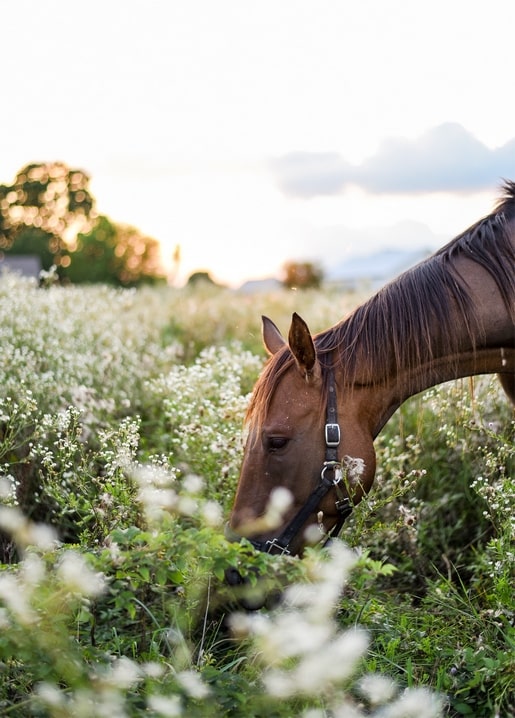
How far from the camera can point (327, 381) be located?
9.95 feet

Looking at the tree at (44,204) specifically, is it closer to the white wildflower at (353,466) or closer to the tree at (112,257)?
the tree at (112,257)

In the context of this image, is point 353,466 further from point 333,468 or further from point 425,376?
point 425,376

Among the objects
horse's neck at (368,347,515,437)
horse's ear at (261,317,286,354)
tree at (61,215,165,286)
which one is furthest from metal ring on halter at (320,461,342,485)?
tree at (61,215,165,286)

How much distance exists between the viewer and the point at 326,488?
2.98 metres

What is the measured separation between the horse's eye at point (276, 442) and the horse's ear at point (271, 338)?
58 cm

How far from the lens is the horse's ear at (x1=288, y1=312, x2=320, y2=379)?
2854mm

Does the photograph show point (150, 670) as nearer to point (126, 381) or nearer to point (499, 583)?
point (499, 583)

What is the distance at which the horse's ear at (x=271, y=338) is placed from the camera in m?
3.42

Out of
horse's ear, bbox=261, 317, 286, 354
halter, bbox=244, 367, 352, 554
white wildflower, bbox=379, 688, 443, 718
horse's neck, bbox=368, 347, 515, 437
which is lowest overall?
white wildflower, bbox=379, 688, 443, 718

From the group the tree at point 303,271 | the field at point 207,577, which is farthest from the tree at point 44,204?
the field at point 207,577

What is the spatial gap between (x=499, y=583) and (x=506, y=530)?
24cm

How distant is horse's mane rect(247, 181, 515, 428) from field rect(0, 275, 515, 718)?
509 millimetres

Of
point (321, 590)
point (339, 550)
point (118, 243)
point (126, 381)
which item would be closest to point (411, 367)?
point (339, 550)

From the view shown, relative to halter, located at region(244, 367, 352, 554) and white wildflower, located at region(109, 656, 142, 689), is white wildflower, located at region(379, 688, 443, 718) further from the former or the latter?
halter, located at region(244, 367, 352, 554)
